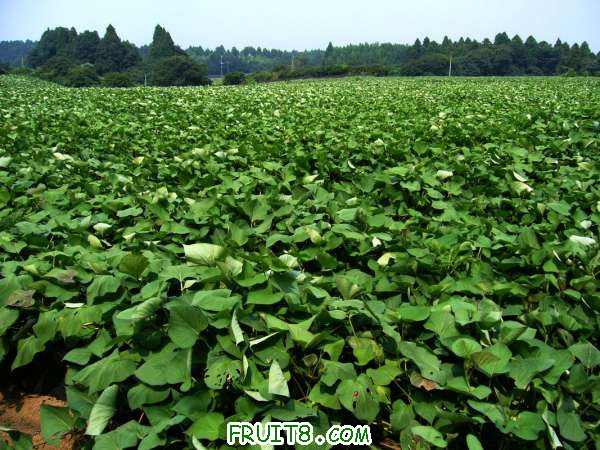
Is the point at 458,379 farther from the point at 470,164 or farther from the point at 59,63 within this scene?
the point at 59,63

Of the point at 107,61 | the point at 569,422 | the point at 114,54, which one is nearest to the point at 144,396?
the point at 569,422

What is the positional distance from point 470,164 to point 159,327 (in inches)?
144

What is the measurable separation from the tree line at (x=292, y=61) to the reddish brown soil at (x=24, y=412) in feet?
184

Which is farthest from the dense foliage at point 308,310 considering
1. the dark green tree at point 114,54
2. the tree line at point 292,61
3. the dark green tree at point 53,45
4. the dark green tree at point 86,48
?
the dark green tree at point 53,45

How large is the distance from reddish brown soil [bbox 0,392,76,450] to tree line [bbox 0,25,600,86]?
184 feet

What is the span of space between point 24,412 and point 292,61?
340 feet

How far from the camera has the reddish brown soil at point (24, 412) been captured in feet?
6.26

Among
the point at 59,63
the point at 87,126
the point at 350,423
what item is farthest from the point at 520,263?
the point at 59,63

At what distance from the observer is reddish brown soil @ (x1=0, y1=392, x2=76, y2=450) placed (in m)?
1.91

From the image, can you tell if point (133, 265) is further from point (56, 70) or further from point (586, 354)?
point (56, 70)

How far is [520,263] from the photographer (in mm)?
2332

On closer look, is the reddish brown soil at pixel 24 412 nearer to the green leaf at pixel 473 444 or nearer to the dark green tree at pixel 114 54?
the green leaf at pixel 473 444

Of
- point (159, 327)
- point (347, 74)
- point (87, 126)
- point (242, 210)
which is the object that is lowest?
point (159, 327)

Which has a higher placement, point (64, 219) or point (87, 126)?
point (87, 126)
